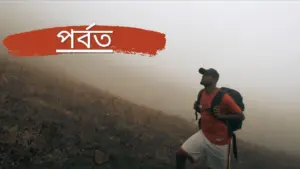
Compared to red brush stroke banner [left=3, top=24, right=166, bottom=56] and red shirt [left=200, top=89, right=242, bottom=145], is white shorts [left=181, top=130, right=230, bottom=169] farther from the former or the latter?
red brush stroke banner [left=3, top=24, right=166, bottom=56]

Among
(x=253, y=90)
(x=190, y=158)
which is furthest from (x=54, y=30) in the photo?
(x=253, y=90)

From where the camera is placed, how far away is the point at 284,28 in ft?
14.2

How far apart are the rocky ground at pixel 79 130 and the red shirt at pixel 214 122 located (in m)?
0.23

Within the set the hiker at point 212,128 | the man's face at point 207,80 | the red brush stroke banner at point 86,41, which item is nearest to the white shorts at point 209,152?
the hiker at point 212,128

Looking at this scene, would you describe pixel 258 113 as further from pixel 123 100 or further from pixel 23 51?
pixel 23 51

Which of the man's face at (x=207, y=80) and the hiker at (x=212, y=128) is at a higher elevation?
the man's face at (x=207, y=80)

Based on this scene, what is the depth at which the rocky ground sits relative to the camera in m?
4.20

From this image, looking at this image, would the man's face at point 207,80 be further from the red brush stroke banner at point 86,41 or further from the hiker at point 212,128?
the red brush stroke banner at point 86,41

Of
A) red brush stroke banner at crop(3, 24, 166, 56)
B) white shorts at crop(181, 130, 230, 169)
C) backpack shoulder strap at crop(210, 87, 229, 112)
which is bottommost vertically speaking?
white shorts at crop(181, 130, 230, 169)

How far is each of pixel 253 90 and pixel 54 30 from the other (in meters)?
2.24

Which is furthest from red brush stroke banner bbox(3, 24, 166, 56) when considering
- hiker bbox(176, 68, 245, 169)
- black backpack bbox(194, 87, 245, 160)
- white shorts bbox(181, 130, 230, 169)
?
white shorts bbox(181, 130, 230, 169)

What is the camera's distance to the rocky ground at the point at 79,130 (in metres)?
4.20

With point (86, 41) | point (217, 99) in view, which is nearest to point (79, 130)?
point (86, 41)

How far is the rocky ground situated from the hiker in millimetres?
205
